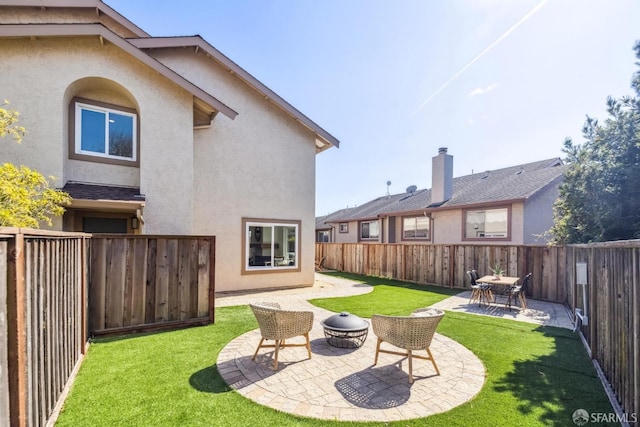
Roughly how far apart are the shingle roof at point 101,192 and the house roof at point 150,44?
3.77m

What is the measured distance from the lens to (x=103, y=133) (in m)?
9.41

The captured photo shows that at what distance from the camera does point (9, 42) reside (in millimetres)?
7965

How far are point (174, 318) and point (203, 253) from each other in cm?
164

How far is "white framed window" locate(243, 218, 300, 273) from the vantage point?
12.2 metres

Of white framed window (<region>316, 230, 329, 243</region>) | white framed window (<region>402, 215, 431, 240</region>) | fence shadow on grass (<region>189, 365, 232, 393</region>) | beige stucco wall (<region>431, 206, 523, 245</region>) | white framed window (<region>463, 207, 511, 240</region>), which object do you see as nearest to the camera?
fence shadow on grass (<region>189, 365, 232, 393</region>)

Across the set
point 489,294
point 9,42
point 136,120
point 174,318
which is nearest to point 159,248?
point 174,318

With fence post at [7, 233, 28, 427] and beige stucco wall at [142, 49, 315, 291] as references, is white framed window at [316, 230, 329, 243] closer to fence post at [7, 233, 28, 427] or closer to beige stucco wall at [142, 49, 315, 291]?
beige stucco wall at [142, 49, 315, 291]

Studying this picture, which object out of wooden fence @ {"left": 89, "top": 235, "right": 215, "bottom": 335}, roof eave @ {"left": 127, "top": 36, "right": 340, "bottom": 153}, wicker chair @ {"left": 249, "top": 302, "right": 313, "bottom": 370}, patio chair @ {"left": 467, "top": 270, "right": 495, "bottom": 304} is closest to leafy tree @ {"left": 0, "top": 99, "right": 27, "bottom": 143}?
wooden fence @ {"left": 89, "top": 235, "right": 215, "bottom": 335}

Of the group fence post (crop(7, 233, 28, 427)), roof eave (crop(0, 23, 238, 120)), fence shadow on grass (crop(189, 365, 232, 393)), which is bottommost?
fence shadow on grass (crop(189, 365, 232, 393))

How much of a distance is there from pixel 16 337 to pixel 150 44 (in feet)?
36.8

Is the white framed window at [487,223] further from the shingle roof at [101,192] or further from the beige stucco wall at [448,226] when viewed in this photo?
the shingle roof at [101,192]

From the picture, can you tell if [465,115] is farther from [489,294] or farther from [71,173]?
[71,173]

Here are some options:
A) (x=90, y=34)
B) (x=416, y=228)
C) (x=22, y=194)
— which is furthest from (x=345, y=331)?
(x=416, y=228)

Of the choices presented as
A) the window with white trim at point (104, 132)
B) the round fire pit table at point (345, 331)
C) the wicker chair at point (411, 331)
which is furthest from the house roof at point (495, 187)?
the window with white trim at point (104, 132)
